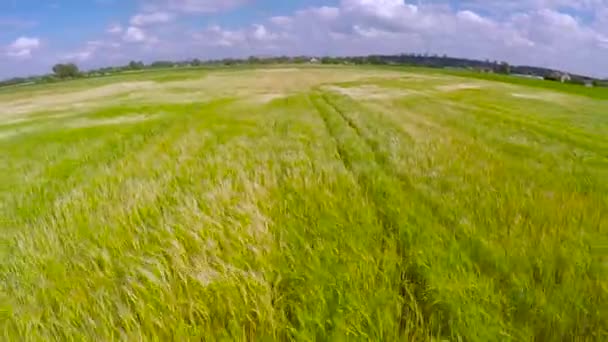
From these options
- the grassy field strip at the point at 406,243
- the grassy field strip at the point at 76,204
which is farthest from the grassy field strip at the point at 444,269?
the grassy field strip at the point at 76,204

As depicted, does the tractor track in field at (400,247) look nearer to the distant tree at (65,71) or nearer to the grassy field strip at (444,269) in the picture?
the grassy field strip at (444,269)

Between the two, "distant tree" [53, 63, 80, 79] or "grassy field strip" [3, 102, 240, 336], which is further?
"distant tree" [53, 63, 80, 79]

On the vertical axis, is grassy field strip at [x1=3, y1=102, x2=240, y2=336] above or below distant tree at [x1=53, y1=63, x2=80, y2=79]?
below

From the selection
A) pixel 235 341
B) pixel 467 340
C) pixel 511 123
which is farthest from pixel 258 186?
pixel 511 123

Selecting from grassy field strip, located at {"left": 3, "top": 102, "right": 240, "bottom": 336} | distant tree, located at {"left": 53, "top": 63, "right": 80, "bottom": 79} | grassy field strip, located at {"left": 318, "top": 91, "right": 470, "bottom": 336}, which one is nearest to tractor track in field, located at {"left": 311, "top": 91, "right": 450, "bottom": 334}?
grassy field strip, located at {"left": 318, "top": 91, "right": 470, "bottom": 336}

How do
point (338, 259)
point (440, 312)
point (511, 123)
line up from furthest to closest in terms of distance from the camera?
point (511, 123) < point (338, 259) < point (440, 312)

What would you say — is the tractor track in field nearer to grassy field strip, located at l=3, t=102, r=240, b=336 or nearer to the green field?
the green field

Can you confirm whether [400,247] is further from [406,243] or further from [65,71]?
[65,71]

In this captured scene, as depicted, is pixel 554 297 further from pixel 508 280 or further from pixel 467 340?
pixel 467 340

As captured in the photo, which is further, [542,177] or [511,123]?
[511,123]
